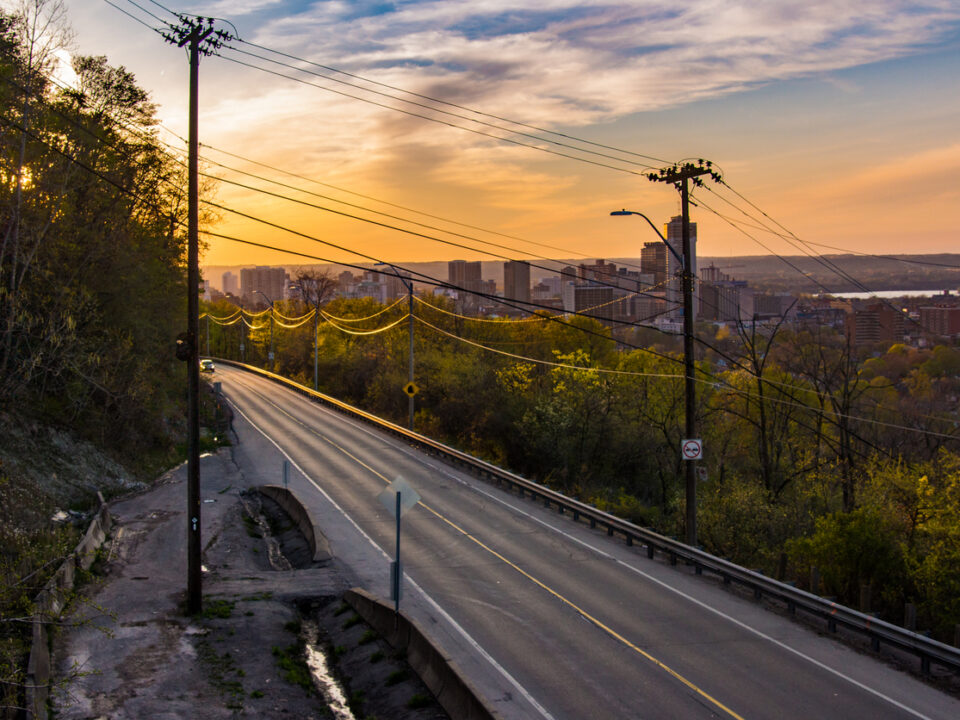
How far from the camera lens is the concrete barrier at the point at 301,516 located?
20.5m

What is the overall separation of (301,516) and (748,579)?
525 inches

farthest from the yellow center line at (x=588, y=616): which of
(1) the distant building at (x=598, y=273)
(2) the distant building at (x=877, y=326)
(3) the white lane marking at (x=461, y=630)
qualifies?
(2) the distant building at (x=877, y=326)

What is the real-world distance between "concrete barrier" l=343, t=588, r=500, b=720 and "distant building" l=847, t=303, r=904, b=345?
73166 mm

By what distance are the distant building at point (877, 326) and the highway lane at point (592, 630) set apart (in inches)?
2568

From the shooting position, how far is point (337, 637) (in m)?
15.1

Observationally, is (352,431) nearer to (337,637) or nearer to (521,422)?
(521,422)

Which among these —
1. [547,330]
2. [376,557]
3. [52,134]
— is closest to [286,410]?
[547,330]

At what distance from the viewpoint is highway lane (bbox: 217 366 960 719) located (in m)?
11.8

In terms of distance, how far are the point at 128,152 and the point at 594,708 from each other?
98.8 feet

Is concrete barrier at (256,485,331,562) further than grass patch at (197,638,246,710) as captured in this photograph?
Yes

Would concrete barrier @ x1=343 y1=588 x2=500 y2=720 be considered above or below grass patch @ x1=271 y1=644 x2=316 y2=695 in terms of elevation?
above

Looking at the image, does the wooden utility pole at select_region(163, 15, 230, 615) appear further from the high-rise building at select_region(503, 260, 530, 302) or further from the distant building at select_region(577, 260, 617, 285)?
the high-rise building at select_region(503, 260, 530, 302)

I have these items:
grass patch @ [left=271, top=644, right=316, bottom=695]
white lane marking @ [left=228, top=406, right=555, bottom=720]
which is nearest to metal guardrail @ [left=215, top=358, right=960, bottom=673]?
white lane marking @ [left=228, top=406, right=555, bottom=720]

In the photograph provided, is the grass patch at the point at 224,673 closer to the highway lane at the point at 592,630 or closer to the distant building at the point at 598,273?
the highway lane at the point at 592,630
